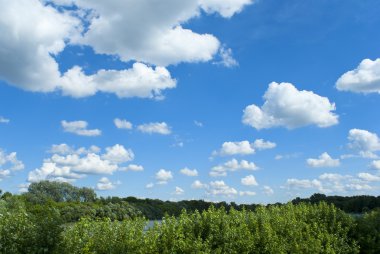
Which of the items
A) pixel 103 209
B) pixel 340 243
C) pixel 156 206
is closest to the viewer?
pixel 340 243

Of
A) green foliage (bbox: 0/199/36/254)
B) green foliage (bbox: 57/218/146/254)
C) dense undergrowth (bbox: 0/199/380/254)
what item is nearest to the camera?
green foliage (bbox: 0/199/36/254)

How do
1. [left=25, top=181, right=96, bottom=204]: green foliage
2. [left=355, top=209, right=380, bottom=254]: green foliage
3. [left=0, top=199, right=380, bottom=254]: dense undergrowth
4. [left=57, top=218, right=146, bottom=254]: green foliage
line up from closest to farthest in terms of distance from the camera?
1. [left=0, top=199, right=380, bottom=254]: dense undergrowth
2. [left=57, top=218, right=146, bottom=254]: green foliage
3. [left=355, top=209, right=380, bottom=254]: green foliage
4. [left=25, top=181, right=96, bottom=204]: green foliage

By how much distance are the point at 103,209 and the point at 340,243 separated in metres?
41.1

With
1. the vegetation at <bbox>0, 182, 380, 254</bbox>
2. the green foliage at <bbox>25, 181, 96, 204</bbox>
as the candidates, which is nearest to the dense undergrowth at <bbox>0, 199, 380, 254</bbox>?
the vegetation at <bbox>0, 182, 380, 254</bbox>

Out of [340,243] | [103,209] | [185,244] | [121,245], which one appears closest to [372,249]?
[340,243]

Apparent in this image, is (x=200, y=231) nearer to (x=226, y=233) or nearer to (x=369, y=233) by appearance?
(x=226, y=233)

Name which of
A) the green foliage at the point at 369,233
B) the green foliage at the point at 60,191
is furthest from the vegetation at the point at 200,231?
the green foliage at the point at 60,191

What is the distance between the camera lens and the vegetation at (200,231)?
9438 millimetres

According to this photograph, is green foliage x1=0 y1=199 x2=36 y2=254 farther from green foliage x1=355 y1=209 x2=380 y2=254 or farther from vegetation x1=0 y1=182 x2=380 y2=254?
green foliage x1=355 y1=209 x2=380 y2=254

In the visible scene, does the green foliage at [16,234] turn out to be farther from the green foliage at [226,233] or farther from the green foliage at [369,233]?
the green foliage at [369,233]

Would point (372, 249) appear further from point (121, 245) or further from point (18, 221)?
point (18, 221)

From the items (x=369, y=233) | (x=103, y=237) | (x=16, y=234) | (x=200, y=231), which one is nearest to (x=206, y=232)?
(x=200, y=231)

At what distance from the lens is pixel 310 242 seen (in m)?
14.2

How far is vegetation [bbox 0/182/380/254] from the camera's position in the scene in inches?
372
